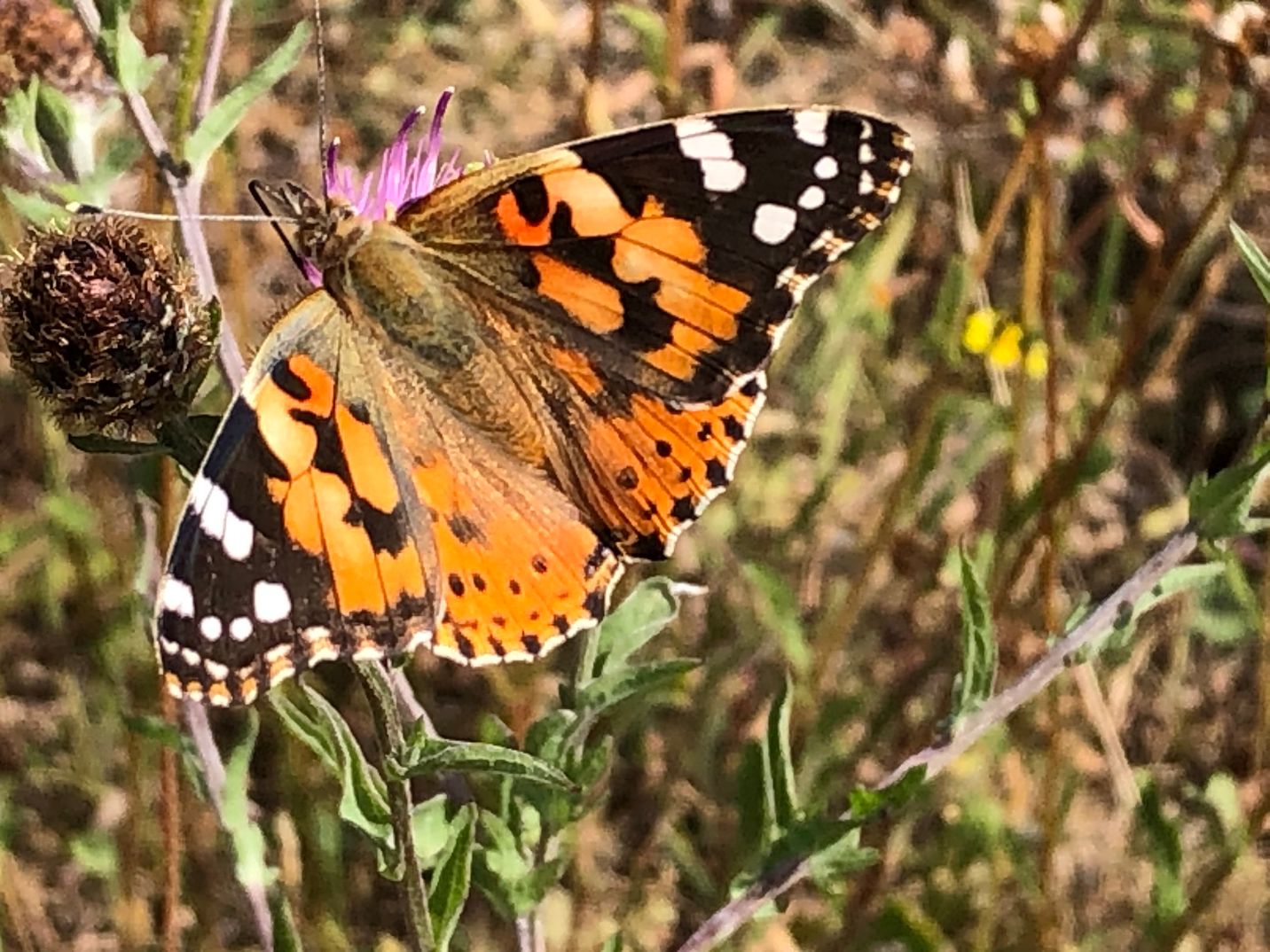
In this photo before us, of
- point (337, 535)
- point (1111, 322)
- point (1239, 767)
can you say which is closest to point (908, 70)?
point (1111, 322)

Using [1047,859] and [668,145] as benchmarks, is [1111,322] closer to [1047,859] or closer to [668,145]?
[1047,859]

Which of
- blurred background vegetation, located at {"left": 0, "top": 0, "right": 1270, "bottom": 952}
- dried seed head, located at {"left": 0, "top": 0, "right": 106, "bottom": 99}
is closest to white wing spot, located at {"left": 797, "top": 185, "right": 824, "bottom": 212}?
blurred background vegetation, located at {"left": 0, "top": 0, "right": 1270, "bottom": 952}

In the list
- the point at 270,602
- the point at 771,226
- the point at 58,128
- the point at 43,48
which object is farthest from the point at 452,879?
the point at 43,48

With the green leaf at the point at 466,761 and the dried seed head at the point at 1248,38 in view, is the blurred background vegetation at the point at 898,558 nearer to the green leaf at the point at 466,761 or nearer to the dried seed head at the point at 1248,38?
the dried seed head at the point at 1248,38

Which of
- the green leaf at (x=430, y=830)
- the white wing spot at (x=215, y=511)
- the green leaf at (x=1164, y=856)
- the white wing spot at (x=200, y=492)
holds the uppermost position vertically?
the white wing spot at (x=200, y=492)

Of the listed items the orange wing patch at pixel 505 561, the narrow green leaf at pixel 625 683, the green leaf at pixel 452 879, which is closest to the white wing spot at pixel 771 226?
the orange wing patch at pixel 505 561

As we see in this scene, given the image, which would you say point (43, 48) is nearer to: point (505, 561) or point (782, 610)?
point (505, 561)

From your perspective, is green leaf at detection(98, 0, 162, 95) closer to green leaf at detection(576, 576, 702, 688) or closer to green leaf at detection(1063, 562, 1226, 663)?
green leaf at detection(576, 576, 702, 688)
